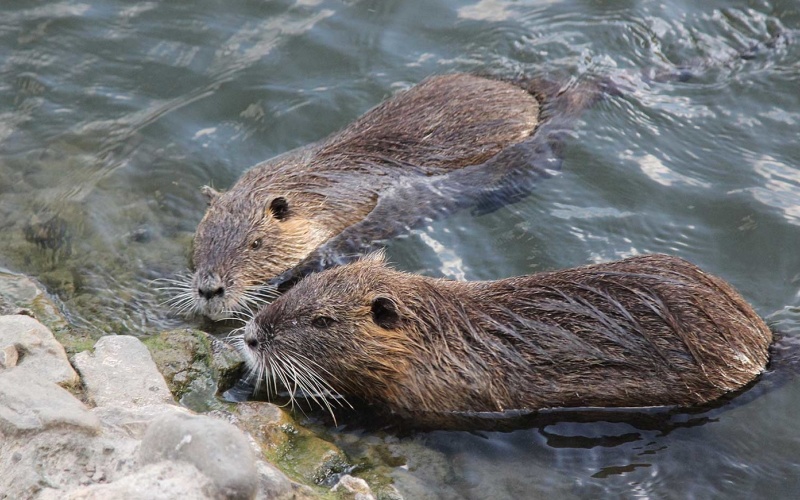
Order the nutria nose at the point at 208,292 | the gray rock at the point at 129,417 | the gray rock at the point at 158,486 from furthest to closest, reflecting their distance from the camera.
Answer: the nutria nose at the point at 208,292
the gray rock at the point at 129,417
the gray rock at the point at 158,486

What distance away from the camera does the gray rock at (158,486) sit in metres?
2.72

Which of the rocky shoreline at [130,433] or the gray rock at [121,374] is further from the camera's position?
the gray rock at [121,374]

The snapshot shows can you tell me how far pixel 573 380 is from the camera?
448cm

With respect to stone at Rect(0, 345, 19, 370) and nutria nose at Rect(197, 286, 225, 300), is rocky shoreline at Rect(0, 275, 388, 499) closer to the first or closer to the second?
stone at Rect(0, 345, 19, 370)

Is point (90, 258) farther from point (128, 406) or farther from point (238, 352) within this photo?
point (128, 406)

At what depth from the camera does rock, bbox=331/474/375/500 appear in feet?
11.8

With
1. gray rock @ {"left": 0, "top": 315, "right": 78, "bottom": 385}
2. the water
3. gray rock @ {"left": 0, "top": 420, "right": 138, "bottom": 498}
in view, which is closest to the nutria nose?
the water

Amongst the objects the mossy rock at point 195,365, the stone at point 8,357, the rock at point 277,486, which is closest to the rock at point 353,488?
the rock at point 277,486

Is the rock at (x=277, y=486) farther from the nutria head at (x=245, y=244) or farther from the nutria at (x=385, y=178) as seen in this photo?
the nutria at (x=385, y=178)

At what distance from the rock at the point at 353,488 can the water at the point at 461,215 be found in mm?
336

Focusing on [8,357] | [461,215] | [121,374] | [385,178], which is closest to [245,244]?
[385,178]

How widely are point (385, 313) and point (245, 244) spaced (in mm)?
1447

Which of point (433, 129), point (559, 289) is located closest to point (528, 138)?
point (433, 129)

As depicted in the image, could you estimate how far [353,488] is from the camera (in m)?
3.64
